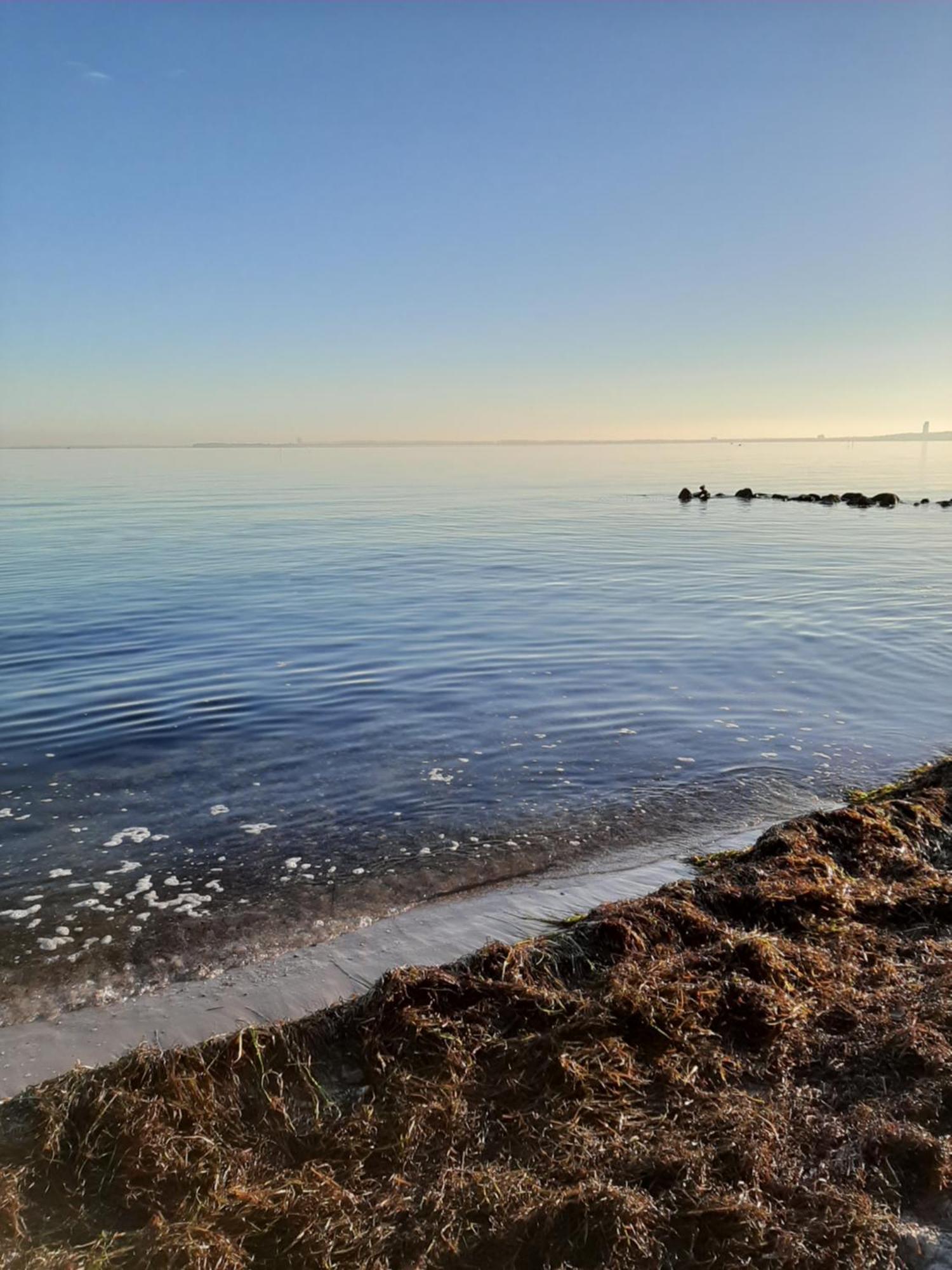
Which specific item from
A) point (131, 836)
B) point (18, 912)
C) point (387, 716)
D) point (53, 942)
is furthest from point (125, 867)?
point (387, 716)

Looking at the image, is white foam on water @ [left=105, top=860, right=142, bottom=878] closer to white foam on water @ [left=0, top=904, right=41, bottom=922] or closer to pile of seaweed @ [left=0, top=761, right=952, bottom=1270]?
white foam on water @ [left=0, top=904, right=41, bottom=922]

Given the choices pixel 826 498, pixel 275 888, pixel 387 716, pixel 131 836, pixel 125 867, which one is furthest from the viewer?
pixel 826 498

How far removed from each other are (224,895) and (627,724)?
583cm

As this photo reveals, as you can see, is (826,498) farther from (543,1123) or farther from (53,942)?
(543,1123)

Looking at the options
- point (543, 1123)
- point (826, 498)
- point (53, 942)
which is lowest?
point (53, 942)

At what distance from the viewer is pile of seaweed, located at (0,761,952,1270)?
2.95 metres

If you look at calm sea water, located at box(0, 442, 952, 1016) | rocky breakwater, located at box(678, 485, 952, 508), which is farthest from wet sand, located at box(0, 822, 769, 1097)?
rocky breakwater, located at box(678, 485, 952, 508)

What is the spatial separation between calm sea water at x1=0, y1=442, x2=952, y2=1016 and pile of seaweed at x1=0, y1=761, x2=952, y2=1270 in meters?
1.87

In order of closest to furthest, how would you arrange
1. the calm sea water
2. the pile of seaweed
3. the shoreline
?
the pile of seaweed → the shoreline → the calm sea water

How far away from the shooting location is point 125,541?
101 feet

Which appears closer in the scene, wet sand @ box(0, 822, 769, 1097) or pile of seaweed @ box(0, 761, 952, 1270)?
pile of seaweed @ box(0, 761, 952, 1270)

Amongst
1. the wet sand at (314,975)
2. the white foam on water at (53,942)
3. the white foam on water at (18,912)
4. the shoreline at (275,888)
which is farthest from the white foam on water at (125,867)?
the wet sand at (314,975)

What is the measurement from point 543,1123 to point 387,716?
7735 millimetres

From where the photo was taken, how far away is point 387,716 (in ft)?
36.2
